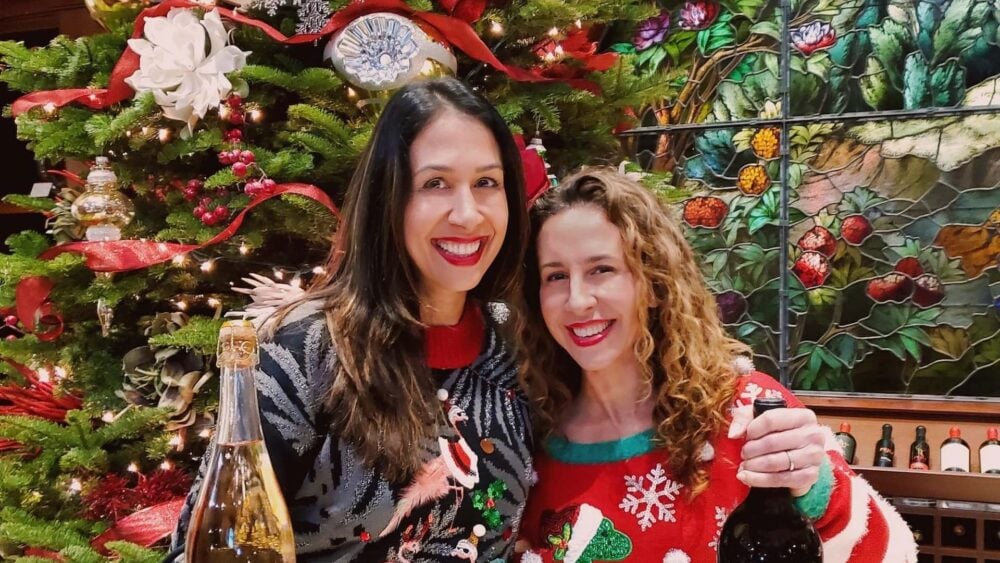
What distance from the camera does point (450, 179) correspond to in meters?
1.09

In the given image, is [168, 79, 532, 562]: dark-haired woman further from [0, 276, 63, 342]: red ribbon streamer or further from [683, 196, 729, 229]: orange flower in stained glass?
[683, 196, 729, 229]: orange flower in stained glass

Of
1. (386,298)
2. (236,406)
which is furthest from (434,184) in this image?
(236,406)

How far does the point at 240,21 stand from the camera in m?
A: 1.36

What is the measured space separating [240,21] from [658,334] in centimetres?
91

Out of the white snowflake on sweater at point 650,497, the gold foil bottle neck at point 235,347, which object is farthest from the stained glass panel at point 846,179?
the gold foil bottle neck at point 235,347

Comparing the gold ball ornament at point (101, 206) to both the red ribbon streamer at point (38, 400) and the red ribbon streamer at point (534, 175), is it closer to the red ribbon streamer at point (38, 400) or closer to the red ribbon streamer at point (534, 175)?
the red ribbon streamer at point (38, 400)

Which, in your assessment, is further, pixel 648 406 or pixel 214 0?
pixel 214 0

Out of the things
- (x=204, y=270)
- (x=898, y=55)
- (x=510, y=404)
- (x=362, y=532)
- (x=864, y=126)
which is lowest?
(x=362, y=532)

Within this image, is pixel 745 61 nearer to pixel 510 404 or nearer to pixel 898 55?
pixel 898 55

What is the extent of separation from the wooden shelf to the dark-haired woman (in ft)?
5.10

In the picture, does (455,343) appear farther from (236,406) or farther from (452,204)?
(236,406)

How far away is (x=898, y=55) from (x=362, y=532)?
2453 millimetres

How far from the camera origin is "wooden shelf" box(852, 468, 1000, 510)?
2.19 m

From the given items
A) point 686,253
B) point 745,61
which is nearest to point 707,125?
point 745,61
